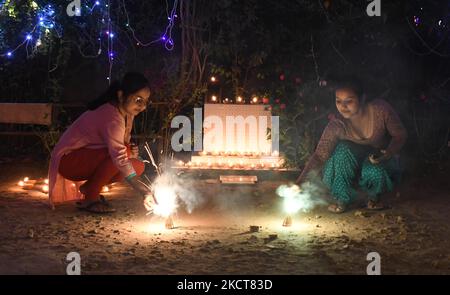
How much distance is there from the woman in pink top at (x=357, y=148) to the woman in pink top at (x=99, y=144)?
2.09 m

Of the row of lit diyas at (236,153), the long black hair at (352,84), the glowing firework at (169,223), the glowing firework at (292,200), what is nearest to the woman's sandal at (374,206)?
the glowing firework at (292,200)

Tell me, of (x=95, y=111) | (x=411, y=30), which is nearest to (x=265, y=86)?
(x=411, y=30)

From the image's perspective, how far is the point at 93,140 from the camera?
22.3 ft

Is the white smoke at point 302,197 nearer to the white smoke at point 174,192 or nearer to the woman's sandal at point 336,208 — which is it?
the woman's sandal at point 336,208

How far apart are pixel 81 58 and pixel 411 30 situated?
6.69 m

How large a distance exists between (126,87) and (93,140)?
0.75 m

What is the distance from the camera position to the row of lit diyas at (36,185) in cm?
835


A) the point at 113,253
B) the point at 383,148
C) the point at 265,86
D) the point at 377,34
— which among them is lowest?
the point at 113,253

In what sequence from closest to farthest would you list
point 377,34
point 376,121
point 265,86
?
point 376,121, point 377,34, point 265,86

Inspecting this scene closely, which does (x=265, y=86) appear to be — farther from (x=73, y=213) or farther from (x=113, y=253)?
(x=113, y=253)

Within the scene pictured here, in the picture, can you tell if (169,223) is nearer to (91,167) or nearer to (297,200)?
(91,167)

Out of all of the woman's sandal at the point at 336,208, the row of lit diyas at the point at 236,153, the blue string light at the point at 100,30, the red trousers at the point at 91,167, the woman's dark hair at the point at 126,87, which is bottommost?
the woman's sandal at the point at 336,208

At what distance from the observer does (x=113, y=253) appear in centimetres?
505

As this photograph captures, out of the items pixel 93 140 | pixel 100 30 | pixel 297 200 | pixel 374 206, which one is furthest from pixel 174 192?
pixel 100 30
